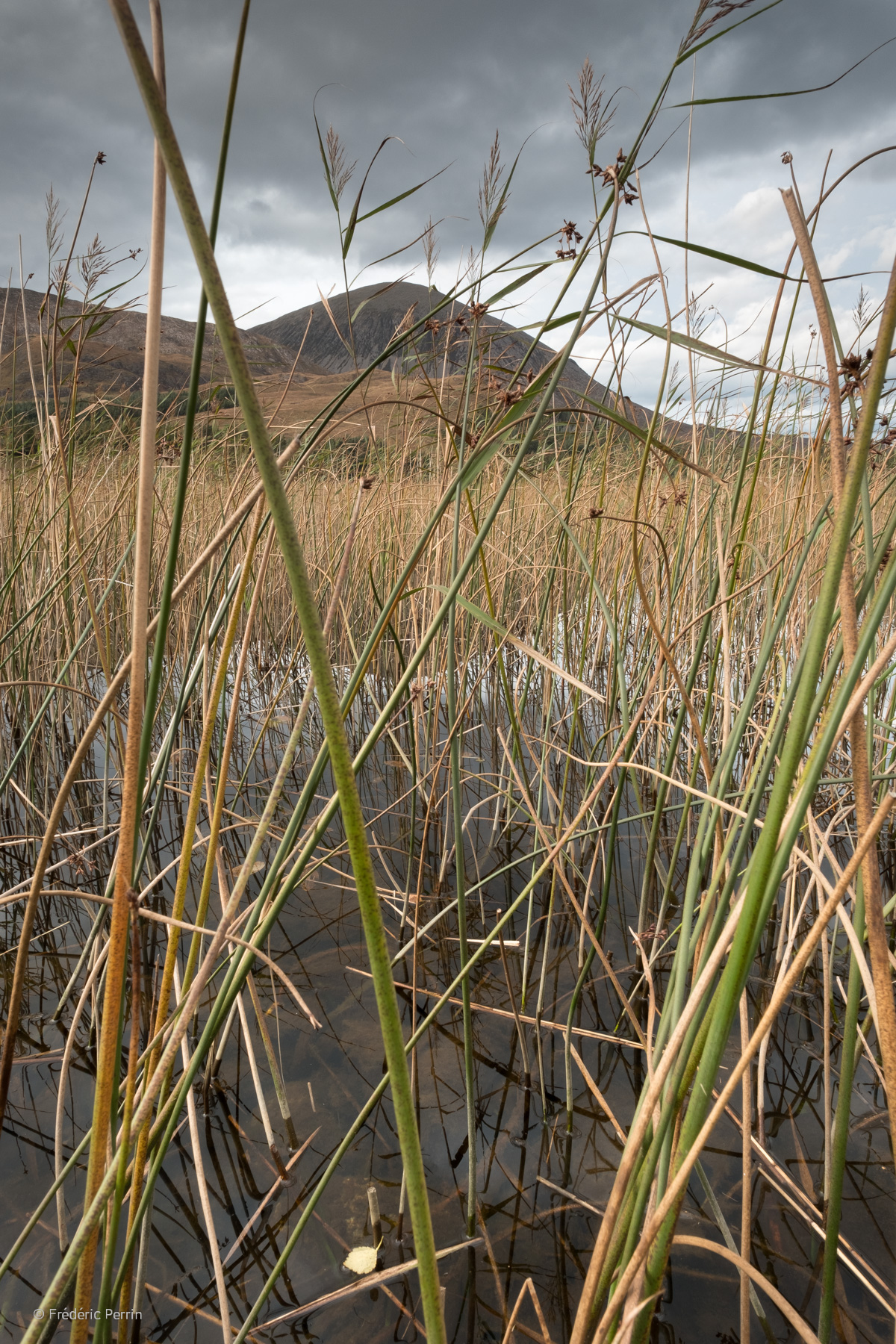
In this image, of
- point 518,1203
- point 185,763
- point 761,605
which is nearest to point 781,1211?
point 518,1203

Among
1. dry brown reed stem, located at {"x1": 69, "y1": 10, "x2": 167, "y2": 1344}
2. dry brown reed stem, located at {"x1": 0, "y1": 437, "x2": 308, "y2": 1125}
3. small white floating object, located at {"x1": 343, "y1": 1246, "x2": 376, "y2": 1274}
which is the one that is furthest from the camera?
small white floating object, located at {"x1": 343, "y1": 1246, "x2": 376, "y2": 1274}

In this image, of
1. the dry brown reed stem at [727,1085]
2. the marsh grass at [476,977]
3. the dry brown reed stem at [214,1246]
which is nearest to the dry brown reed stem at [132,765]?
the marsh grass at [476,977]

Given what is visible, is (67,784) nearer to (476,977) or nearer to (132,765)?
(132,765)

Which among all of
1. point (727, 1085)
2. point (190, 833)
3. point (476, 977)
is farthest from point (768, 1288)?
point (476, 977)

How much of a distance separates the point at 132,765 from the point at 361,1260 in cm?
65

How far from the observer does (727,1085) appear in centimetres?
39

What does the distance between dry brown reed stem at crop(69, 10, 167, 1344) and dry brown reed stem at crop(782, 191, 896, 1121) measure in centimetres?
33

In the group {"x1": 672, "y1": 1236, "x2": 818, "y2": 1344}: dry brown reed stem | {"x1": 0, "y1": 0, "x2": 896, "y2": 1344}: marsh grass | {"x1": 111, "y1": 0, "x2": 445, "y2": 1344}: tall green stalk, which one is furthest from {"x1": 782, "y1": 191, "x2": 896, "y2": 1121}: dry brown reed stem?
{"x1": 111, "y1": 0, "x2": 445, "y2": 1344}: tall green stalk

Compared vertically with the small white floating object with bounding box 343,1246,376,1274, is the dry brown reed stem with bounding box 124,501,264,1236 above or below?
above

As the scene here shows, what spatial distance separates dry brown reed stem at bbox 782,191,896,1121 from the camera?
1.15 ft

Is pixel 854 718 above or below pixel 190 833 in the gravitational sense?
above

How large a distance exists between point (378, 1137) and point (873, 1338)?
532 mm

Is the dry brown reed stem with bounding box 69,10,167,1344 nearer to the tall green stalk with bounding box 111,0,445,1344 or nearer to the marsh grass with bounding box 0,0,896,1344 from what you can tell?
the marsh grass with bounding box 0,0,896,1344

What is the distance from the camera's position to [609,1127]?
862 millimetres
